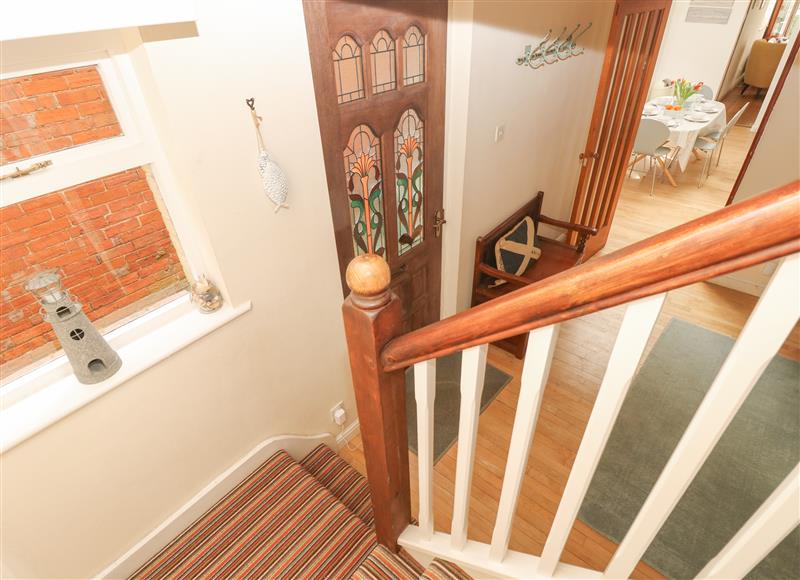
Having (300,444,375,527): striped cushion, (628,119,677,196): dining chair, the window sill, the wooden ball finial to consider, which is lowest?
(300,444,375,527): striped cushion

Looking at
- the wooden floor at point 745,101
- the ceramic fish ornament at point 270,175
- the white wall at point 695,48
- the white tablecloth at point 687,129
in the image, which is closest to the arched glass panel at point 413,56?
the ceramic fish ornament at point 270,175

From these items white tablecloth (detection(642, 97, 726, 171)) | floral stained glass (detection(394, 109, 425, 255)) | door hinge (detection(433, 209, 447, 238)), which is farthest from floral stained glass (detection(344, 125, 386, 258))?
white tablecloth (detection(642, 97, 726, 171))

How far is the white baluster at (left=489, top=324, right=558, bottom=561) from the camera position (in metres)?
A: 0.68

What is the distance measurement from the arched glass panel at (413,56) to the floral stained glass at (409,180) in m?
0.16

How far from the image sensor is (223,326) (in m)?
1.74

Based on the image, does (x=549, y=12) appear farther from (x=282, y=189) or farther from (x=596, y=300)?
(x=596, y=300)

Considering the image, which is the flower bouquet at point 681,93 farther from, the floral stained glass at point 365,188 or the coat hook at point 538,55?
the floral stained glass at point 365,188

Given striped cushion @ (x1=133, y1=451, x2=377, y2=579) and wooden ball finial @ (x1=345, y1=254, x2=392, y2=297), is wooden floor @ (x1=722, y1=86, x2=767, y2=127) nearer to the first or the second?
striped cushion @ (x1=133, y1=451, x2=377, y2=579)

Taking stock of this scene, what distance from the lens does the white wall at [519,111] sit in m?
2.42

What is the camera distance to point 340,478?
7.71ft

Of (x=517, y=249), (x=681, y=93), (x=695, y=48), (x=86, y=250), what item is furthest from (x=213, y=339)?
(x=695, y=48)

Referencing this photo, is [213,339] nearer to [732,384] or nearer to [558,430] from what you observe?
[732,384]

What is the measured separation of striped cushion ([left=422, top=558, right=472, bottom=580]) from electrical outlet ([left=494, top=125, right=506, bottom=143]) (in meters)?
2.35

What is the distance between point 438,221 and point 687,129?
4.07 meters
